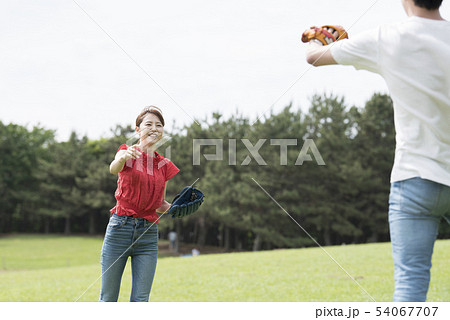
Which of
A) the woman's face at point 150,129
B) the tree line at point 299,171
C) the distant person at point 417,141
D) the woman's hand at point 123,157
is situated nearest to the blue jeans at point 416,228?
the distant person at point 417,141

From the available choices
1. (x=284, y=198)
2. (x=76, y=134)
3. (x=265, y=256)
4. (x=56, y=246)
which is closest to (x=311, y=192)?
(x=284, y=198)

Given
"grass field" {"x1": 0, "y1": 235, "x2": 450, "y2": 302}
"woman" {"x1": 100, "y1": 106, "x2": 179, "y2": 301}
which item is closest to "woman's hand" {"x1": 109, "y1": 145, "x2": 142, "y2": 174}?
"woman" {"x1": 100, "y1": 106, "x2": 179, "y2": 301}

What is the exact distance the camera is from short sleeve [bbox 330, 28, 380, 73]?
1.75 metres

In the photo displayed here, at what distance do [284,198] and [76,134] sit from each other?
21.5 meters

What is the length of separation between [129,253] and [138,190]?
1.22ft

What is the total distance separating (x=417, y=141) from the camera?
66.1 inches

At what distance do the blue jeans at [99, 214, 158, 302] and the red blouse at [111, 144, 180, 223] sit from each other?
5cm

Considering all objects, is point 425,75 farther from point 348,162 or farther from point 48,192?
point 48,192

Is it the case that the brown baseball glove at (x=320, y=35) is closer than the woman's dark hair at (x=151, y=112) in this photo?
Yes

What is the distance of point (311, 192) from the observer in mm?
22016

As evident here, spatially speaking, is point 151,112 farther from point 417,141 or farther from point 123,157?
point 417,141

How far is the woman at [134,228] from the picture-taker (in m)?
2.60

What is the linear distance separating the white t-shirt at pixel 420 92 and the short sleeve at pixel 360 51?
0.09ft

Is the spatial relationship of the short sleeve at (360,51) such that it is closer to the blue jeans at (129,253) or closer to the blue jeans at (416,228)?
the blue jeans at (416,228)
